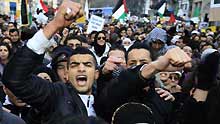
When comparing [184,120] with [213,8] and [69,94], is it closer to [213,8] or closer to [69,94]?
[69,94]

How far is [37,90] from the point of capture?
9.37 ft

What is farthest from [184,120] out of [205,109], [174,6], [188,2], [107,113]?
[174,6]

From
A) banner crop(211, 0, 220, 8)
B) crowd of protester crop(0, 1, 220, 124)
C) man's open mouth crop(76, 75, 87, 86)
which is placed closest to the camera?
crowd of protester crop(0, 1, 220, 124)

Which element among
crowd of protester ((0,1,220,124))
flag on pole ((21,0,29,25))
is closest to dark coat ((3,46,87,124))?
crowd of protester ((0,1,220,124))

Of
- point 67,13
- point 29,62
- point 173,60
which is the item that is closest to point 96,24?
point 29,62

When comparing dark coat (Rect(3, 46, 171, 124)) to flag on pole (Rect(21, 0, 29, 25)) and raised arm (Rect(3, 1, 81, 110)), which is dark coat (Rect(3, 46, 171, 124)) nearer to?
raised arm (Rect(3, 1, 81, 110))

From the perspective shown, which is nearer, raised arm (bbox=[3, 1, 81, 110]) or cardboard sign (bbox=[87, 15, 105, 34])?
raised arm (bbox=[3, 1, 81, 110])

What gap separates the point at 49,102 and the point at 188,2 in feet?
171

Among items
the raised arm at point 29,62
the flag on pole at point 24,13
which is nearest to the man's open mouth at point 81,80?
the raised arm at point 29,62

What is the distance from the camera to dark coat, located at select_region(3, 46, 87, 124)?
276 cm

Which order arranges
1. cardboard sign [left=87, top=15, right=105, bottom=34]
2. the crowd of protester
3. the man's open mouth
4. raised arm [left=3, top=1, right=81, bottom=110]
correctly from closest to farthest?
1. the crowd of protester
2. raised arm [left=3, top=1, right=81, bottom=110]
3. the man's open mouth
4. cardboard sign [left=87, top=15, right=105, bottom=34]

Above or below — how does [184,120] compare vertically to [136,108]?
below

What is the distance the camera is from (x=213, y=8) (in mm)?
15375

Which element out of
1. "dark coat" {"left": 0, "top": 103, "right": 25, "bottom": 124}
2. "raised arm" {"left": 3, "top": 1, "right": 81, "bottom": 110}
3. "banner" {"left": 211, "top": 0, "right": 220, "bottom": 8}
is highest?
"banner" {"left": 211, "top": 0, "right": 220, "bottom": 8}
